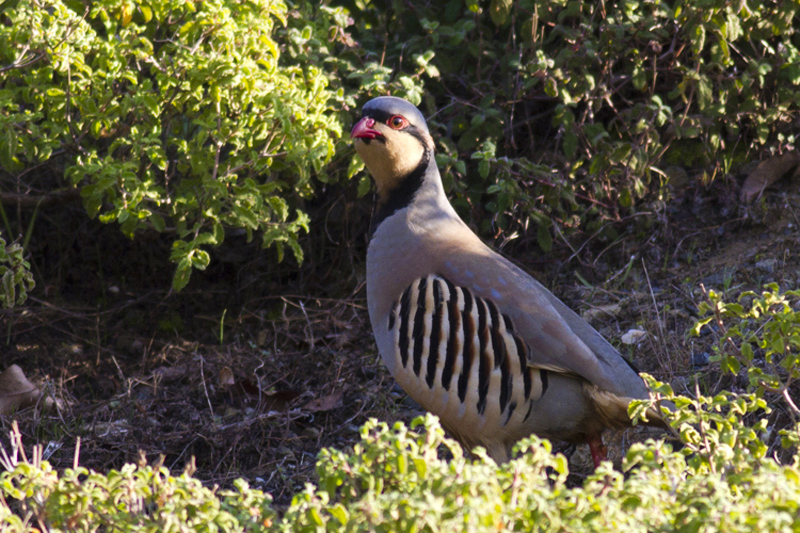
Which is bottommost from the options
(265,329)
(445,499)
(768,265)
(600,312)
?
(265,329)

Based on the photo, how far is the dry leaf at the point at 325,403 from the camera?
4.20m

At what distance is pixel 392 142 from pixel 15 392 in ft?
6.61

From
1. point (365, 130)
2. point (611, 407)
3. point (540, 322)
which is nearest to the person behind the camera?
point (611, 407)

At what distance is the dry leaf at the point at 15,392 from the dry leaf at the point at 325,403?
1206mm

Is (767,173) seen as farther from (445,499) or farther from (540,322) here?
(445,499)

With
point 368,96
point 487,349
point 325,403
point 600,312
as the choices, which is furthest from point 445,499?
point 368,96

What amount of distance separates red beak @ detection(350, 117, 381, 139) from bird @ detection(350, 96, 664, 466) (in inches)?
0.6

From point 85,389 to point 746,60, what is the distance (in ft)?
12.0

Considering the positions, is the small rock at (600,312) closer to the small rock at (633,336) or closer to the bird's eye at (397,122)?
the small rock at (633,336)

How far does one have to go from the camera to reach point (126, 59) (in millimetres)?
3826

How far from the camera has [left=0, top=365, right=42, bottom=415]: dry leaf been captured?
4.11 meters

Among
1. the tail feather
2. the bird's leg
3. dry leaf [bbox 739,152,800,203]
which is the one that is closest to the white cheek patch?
the tail feather

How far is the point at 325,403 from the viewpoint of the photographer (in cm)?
423

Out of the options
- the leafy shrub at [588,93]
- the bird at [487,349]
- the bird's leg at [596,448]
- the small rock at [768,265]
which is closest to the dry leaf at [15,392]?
the bird at [487,349]
